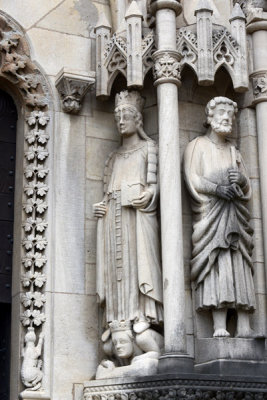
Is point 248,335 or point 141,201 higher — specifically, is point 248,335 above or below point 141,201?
below

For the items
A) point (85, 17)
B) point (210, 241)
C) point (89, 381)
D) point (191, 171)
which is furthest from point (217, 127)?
point (89, 381)

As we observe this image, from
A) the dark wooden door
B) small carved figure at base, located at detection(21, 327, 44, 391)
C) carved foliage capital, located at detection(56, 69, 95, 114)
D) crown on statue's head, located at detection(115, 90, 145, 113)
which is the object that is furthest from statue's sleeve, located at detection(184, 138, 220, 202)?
small carved figure at base, located at detection(21, 327, 44, 391)

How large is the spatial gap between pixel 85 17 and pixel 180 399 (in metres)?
4.74

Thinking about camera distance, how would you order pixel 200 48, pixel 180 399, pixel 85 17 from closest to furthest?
1. pixel 180 399
2. pixel 200 48
3. pixel 85 17

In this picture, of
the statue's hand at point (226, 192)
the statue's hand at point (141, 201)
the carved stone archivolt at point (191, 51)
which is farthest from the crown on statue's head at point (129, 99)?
the statue's hand at point (226, 192)

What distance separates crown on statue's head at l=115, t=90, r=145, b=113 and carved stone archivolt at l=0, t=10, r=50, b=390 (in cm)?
84

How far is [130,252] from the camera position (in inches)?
402

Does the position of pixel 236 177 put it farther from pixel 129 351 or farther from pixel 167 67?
pixel 129 351

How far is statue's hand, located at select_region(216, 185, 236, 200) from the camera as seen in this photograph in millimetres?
10250

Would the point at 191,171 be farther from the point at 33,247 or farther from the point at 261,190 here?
the point at 33,247

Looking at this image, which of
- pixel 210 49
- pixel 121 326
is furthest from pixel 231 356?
pixel 210 49

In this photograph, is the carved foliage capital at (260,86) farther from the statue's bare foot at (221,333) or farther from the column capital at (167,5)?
the statue's bare foot at (221,333)

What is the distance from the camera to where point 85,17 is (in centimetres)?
1151

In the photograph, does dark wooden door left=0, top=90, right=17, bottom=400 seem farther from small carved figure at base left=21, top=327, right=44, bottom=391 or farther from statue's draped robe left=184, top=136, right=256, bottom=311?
statue's draped robe left=184, top=136, right=256, bottom=311
